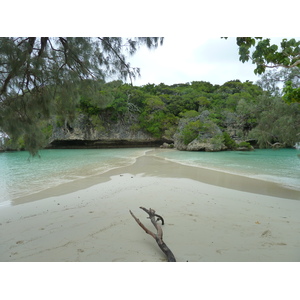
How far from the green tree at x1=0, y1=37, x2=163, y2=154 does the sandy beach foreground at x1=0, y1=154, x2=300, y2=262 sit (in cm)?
110

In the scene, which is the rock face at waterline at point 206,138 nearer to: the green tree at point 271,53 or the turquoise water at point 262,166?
the turquoise water at point 262,166

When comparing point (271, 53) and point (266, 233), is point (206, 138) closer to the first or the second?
point (271, 53)

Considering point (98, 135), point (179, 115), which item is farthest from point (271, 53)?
point (98, 135)

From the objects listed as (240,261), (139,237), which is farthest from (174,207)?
(240,261)

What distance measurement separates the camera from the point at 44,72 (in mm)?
2572

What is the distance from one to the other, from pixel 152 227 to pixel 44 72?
2.31m

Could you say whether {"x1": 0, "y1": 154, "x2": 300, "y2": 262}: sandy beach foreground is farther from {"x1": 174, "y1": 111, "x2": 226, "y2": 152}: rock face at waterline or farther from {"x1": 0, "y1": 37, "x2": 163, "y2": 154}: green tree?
{"x1": 174, "y1": 111, "x2": 226, "y2": 152}: rock face at waterline

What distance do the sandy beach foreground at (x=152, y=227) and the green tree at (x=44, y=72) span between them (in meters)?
1.10

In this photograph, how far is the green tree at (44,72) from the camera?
2246mm

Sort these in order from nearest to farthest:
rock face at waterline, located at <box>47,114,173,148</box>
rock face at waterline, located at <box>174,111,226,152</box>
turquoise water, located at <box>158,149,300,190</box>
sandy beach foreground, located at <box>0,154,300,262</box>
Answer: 1. sandy beach foreground, located at <box>0,154,300,262</box>
2. turquoise water, located at <box>158,149,300,190</box>
3. rock face at waterline, located at <box>174,111,226,152</box>
4. rock face at waterline, located at <box>47,114,173,148</box>

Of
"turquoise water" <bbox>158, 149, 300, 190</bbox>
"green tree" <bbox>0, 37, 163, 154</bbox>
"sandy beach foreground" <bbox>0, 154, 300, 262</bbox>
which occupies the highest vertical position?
"green tree" <bbox>0, 37, 163, 154</bbox>

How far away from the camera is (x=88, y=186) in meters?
4.80

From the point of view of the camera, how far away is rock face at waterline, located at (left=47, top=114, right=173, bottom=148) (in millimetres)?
23527

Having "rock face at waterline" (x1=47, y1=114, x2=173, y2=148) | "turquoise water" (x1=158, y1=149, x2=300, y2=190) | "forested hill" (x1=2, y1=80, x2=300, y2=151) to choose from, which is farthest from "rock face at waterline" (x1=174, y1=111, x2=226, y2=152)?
"rock face at waterline" (x1=47, y1=114, x2=173, y2=148)
